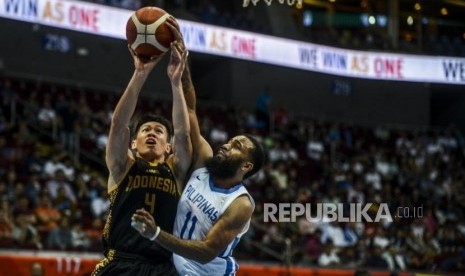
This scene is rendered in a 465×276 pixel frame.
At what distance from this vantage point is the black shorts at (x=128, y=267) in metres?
5.93

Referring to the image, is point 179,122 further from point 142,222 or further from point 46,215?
point 46,215

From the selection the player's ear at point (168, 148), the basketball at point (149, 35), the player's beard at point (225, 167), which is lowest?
the player's beard at point (225, 167)

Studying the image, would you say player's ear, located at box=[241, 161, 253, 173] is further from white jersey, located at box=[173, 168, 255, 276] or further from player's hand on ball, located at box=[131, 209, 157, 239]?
player's hand on ball, located at box=[131, 209, 157, 239]

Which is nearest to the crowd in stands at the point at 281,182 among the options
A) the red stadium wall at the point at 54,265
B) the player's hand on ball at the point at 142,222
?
the red stadium wall at the point at 54,265


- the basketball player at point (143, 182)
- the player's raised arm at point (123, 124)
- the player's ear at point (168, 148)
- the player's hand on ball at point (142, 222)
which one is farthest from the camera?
the player's ear at point (168, 148)

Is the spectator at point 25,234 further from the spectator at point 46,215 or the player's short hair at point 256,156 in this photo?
the player's short hair at point 256,156

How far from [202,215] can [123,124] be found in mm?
725

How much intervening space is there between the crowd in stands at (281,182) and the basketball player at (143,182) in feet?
17.8

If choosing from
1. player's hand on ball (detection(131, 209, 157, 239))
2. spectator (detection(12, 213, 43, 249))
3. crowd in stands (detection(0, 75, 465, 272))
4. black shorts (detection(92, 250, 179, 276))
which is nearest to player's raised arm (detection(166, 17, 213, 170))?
black shorts (detection(92, 250, 179, 276))

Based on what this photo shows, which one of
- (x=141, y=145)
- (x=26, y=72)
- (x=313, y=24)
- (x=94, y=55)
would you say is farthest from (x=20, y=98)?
(x=141, y=145)

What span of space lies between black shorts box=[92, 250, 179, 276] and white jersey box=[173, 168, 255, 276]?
0.12 m

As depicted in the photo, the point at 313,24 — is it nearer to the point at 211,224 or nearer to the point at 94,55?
the point at 94,55

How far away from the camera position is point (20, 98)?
18.7 metres

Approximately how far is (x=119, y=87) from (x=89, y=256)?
10.5 meters
